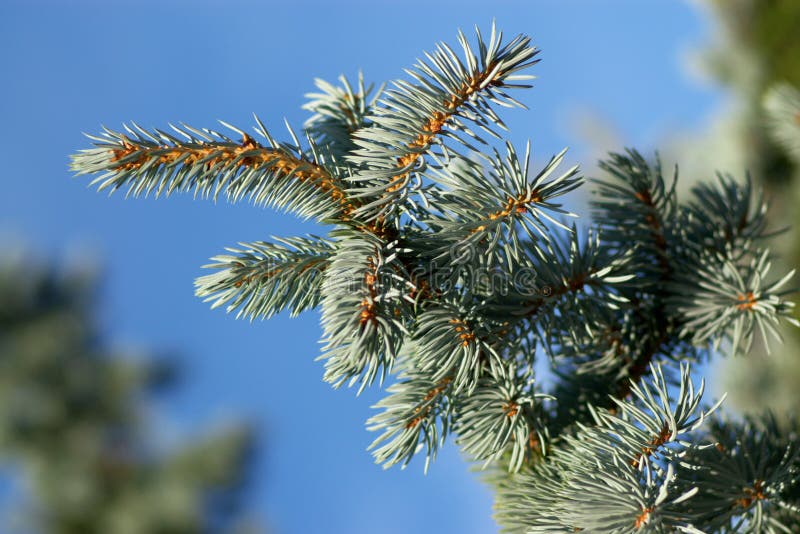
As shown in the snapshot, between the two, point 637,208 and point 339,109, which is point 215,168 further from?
point 637,208

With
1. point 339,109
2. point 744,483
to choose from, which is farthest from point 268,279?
point 744,483

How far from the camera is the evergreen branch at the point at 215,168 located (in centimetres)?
39

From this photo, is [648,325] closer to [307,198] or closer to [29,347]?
[307,198]

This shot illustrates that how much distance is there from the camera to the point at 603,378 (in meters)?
0.50

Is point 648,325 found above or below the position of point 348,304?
above

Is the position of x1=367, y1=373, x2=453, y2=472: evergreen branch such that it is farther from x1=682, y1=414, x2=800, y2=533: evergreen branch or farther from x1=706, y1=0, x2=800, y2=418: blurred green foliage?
x1=706, y1=0, x2=800, y2=418: blurred green foliage

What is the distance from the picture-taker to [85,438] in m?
3.39

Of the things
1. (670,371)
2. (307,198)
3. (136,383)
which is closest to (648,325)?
→ (670,371)

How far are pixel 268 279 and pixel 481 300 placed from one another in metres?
0.13

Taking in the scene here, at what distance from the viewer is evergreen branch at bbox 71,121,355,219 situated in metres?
0.39

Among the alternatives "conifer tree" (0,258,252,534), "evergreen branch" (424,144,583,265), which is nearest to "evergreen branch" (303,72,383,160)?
"evergreen branch" (424,144,583,265)

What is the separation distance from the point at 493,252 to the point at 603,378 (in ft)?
0.55

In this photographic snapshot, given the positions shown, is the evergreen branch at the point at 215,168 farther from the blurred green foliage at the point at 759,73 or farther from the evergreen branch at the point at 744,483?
the blurred green foliage at the point at 759,73

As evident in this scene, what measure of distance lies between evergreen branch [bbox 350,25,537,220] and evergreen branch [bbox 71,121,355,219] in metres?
0.03
